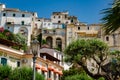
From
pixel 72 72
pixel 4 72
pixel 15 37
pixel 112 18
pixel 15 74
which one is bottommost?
pixel 72 72

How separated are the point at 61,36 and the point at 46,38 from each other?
617 cm

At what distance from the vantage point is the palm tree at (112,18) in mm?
6996

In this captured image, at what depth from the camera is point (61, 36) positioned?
5349 inches

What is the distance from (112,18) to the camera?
6977 millimetres

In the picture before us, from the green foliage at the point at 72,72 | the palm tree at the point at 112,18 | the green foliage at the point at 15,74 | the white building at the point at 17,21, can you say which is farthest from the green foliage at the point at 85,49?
the white building at the point at 17,21

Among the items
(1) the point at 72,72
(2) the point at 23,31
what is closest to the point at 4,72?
(1) the point at 72,72

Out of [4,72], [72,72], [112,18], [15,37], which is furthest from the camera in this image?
[15,37]

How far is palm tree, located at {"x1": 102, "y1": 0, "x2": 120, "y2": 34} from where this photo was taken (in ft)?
23.0

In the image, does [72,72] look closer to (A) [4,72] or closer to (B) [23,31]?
(A) [4,72]

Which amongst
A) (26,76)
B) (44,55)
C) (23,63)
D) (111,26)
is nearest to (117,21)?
(111,26)

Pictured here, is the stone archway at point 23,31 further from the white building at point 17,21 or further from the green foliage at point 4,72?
the green foliage at point 4,72

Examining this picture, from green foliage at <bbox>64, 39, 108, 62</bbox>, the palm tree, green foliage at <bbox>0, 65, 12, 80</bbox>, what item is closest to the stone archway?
green foliage at <bbox>64, 39, 108, 62</bbox>

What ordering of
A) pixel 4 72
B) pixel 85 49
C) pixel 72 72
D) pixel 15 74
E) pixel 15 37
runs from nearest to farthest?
1. pixel 4 72
2. pixel 15 74
3. pixel 85 49
4. pixel 72 72
5. pixel 15 37

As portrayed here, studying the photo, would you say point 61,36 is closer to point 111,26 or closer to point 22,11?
point 22,11
